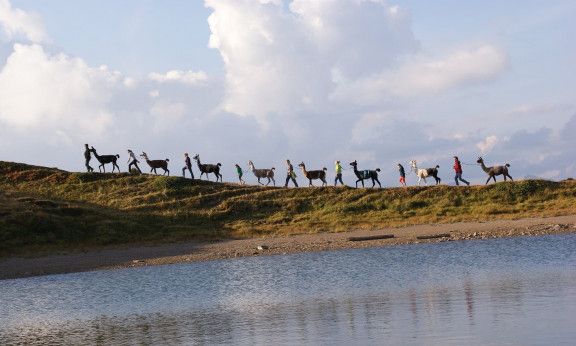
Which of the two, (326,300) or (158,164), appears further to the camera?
(158,164)

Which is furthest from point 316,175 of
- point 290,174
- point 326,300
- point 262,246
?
point 326,300

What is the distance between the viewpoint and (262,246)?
46.1 metres

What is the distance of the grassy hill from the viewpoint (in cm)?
5109

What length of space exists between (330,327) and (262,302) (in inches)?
248

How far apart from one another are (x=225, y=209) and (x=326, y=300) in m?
32.7

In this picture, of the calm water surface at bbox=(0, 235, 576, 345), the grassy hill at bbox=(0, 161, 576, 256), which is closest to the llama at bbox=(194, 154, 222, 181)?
the grassy hill at bbox=(0, 161, 576, 256)

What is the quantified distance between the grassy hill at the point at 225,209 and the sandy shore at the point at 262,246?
2.09m

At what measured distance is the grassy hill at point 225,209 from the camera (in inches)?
2012

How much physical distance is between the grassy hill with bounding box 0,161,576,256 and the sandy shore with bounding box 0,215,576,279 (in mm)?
2094

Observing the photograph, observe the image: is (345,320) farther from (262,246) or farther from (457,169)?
(457,169)

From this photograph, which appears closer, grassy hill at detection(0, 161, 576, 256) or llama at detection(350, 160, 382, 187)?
grassy hill at detection(0, 161, 576, 256)

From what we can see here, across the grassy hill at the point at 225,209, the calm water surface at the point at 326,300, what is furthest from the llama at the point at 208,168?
the calm water surface at the point at 326,300

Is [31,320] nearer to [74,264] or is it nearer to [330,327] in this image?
[330,327]

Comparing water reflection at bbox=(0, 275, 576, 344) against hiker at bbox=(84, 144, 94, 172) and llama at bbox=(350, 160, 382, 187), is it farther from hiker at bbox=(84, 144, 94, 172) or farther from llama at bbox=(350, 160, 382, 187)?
hiker at bbox=(84, 144, 94, 172)
